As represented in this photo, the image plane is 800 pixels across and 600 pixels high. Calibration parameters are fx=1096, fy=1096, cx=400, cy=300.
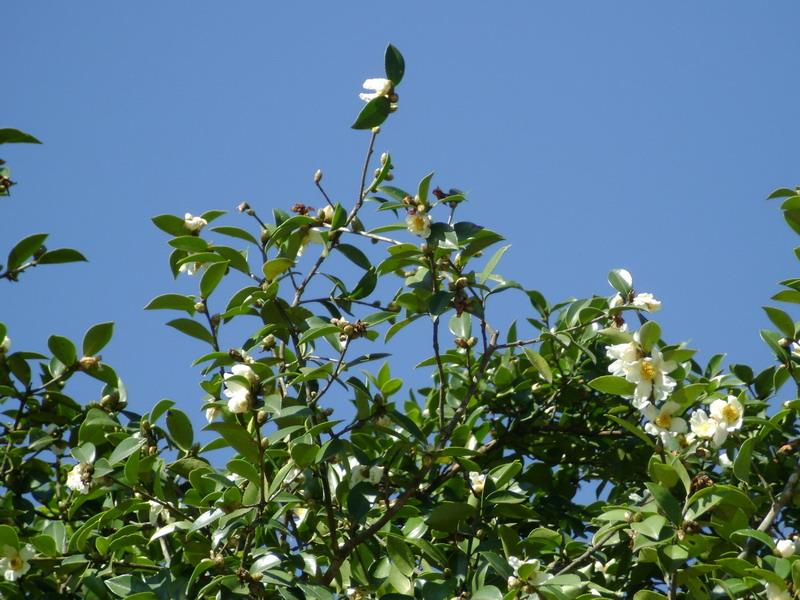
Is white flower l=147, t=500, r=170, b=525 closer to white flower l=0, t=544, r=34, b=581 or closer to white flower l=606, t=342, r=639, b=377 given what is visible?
white flower l=0, t=544, r=34, b=581

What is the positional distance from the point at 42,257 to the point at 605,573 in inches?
71.2

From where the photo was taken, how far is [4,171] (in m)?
3.05

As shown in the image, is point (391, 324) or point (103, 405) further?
point (103, 405)

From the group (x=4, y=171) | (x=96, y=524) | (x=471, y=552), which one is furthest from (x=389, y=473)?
(x=4, y=171)

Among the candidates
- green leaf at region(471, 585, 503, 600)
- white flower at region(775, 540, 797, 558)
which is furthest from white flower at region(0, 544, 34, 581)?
white flower at region(775, 540, 797, 558)

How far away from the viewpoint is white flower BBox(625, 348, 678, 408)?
2605 mm

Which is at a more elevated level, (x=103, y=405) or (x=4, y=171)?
(x=4, y=171)

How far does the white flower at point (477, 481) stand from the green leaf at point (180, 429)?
0.74 m

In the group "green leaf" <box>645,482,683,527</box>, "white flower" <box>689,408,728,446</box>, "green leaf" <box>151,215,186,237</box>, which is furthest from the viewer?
"green leaf" <box>151,215,186,237</box>

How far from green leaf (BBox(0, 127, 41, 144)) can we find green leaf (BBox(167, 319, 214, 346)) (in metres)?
0.60

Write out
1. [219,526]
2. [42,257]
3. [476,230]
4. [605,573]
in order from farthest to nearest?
[42,257], [605,573], [476,230], [219,526]

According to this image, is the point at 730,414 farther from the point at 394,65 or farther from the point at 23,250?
the point at 23,250

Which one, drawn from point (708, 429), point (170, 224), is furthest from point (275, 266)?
point (708, 429)

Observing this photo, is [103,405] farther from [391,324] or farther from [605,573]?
[605,573]
